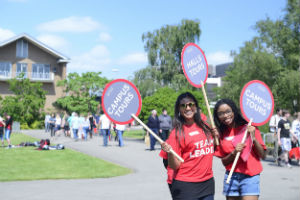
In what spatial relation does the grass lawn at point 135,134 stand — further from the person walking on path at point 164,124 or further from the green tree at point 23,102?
the green tree at point 23,102

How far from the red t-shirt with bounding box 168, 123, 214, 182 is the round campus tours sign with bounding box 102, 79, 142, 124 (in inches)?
18.6

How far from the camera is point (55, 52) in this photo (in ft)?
170

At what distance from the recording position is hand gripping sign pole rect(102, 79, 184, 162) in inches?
148

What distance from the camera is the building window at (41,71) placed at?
52156mm

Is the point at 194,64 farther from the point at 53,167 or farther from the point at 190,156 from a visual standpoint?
the point at 53,167

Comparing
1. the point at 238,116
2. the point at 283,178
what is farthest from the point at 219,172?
the point at 238,116

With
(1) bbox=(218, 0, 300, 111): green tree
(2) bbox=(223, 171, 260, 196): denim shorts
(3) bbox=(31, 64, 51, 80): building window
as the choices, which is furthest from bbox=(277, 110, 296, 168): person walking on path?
(3) bbox=(31, 64, 51, 80): building window

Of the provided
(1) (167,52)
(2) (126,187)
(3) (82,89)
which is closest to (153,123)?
(2) (126,187)

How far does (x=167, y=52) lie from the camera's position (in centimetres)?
3966

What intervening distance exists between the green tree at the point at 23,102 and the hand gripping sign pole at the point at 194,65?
4240 centimetres

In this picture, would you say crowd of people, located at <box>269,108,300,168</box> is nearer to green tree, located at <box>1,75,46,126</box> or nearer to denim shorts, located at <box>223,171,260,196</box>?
denim shorts, located at <box>223,171,260,196</box>

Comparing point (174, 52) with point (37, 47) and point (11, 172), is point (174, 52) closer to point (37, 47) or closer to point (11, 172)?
point (37, 47)

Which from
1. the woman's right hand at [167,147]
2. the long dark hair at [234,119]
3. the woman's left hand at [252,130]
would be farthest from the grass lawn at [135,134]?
the woman's right hand at [167,147]

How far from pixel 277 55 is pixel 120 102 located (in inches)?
1249
